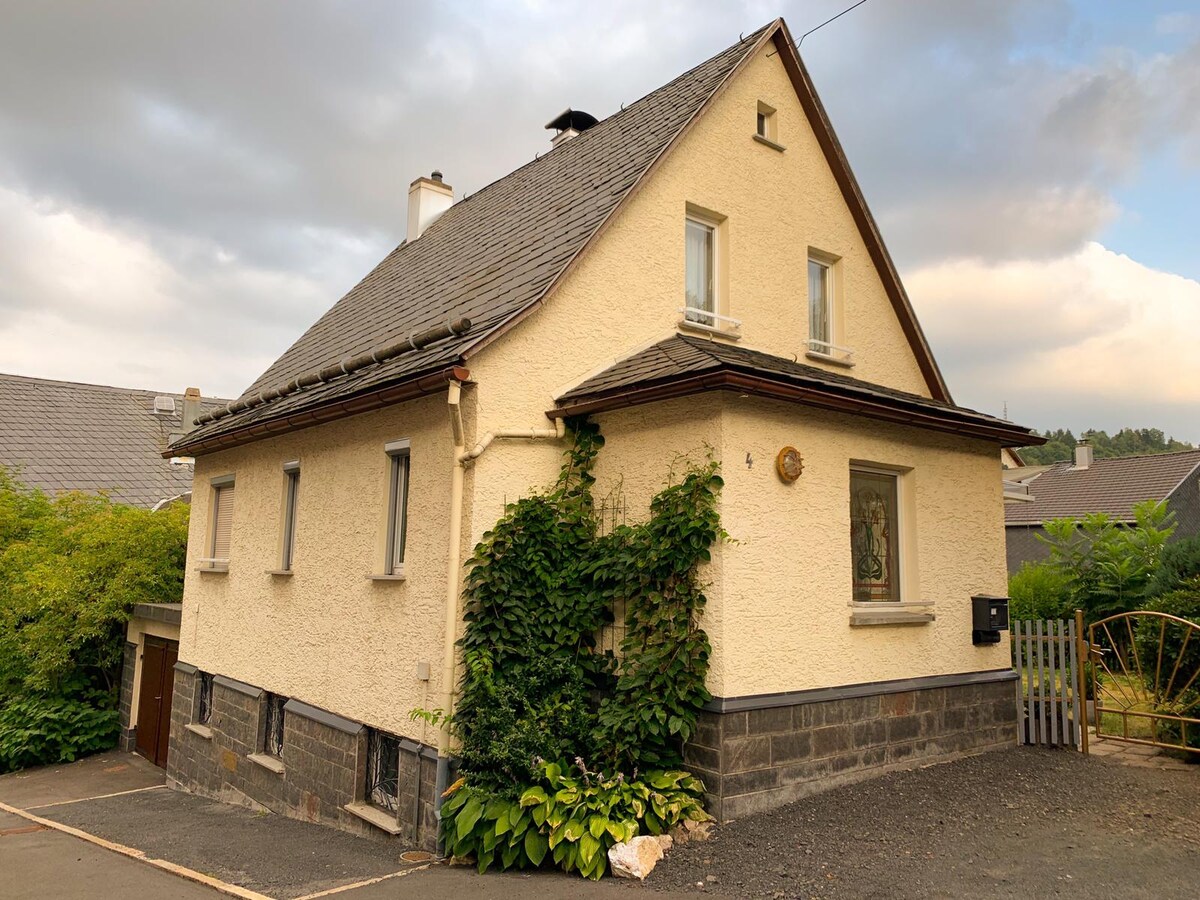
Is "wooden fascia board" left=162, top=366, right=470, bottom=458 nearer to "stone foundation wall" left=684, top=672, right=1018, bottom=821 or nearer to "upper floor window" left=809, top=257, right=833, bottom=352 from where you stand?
"stone foundation wall" left=684, top=672, right=1018, bottom=821

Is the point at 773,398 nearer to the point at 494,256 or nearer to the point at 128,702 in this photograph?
the point at 494,256

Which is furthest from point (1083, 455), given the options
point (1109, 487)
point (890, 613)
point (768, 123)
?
point (890, 613)

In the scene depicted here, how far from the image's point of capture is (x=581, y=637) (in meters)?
7.74

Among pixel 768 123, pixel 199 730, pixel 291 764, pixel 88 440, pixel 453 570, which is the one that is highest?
pixel 768 123

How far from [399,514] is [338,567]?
1212 mm

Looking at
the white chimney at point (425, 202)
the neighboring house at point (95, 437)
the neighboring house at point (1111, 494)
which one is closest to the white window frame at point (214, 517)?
the white chimney at point (425, 202)

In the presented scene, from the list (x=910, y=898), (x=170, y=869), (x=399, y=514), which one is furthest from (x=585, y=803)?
(x=170, y=869)

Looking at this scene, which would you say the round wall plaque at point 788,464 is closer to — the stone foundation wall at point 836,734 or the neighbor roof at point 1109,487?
the stone foundation wall at point 836,734

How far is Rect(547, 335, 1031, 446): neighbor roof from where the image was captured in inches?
275

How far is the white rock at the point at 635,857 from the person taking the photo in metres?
6.04

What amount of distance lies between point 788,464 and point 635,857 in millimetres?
3291

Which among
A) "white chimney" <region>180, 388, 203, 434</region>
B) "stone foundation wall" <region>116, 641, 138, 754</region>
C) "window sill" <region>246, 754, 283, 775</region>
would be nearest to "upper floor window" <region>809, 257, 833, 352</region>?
"window sill" <region>246, 754, 283, 775</region>

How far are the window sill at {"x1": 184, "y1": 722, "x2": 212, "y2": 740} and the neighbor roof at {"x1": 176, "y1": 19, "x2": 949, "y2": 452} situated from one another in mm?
4032

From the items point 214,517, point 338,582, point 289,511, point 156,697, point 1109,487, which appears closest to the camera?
point 338,582
